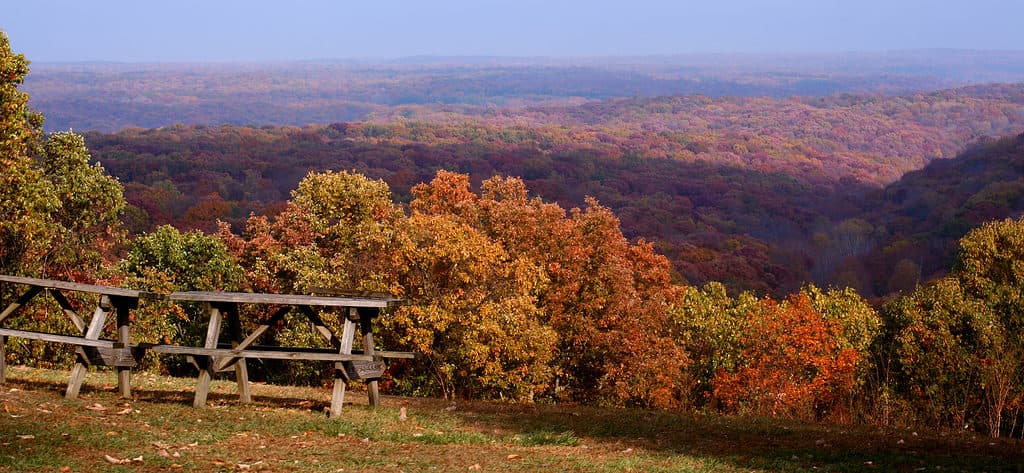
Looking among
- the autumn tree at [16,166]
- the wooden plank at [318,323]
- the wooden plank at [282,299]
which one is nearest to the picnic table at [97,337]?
the wooden plank at [282,299]

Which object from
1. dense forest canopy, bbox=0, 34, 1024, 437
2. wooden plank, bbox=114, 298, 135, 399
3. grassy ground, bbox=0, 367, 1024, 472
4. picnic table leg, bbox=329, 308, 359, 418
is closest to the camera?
grassy ground, bbox=0, 367, 1024, 472

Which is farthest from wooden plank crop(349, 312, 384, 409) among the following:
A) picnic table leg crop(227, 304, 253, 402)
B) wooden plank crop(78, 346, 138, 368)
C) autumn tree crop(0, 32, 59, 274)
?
autumn tree crop(0, 32, 59, 274)

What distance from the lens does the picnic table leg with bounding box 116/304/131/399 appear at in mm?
14727

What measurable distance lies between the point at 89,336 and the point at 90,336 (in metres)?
0.01

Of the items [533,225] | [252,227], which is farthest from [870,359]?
[252,227]

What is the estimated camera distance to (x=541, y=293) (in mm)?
36688

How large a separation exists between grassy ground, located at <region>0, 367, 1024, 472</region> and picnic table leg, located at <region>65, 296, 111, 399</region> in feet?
0.82

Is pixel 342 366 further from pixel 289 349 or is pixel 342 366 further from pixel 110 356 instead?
pixel 110 356

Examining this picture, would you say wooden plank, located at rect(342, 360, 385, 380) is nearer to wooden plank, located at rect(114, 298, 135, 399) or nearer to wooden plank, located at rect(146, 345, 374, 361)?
wooden plank, located at rect(146, 345, 374, 361)

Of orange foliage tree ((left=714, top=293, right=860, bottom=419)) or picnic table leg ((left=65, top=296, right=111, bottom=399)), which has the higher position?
picnic table leg ((left=65, top=296, right=111, bottom=399))

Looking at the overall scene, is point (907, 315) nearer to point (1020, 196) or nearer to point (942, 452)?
point (942, 452)

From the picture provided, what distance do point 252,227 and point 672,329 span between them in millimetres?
19926

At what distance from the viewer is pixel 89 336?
47.7 ft

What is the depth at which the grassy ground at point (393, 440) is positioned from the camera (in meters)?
11.7
